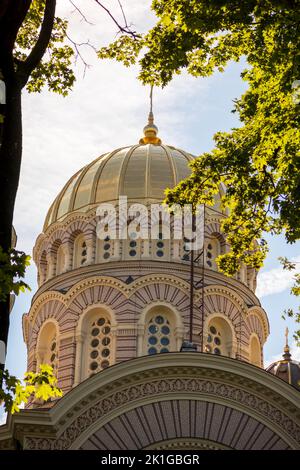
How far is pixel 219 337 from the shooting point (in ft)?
98.1

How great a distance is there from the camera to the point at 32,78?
15438mm

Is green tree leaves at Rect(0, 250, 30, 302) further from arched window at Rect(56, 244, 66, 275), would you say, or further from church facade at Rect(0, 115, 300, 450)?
arched window at Rect(56, 244, 66, 275)

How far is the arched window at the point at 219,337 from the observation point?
1155 inches

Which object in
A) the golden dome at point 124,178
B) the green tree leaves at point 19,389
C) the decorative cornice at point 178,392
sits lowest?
the green tree leaves at point 19,389

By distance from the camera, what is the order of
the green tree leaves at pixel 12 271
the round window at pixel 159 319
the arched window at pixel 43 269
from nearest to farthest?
1. the green tree leaves at pixel 12 271
2. the round window at pixel 159 319
3. the arched window at pixel 43 269

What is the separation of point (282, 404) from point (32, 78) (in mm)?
11262

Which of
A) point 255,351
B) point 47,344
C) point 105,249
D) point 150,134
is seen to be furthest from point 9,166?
point 150,134

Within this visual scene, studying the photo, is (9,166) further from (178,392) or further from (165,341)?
(165,341)

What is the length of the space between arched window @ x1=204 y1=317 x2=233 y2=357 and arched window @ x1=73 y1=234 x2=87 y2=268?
16.1ft

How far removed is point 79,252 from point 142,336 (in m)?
4.64

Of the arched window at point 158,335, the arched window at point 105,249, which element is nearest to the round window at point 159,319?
the arched window at point 158,335

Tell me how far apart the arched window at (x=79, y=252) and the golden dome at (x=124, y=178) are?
1067 mm

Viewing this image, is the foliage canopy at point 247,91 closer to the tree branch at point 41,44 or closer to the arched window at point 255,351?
the tree branch at point 41,44

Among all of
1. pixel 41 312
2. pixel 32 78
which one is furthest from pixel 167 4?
pixel 41 312
